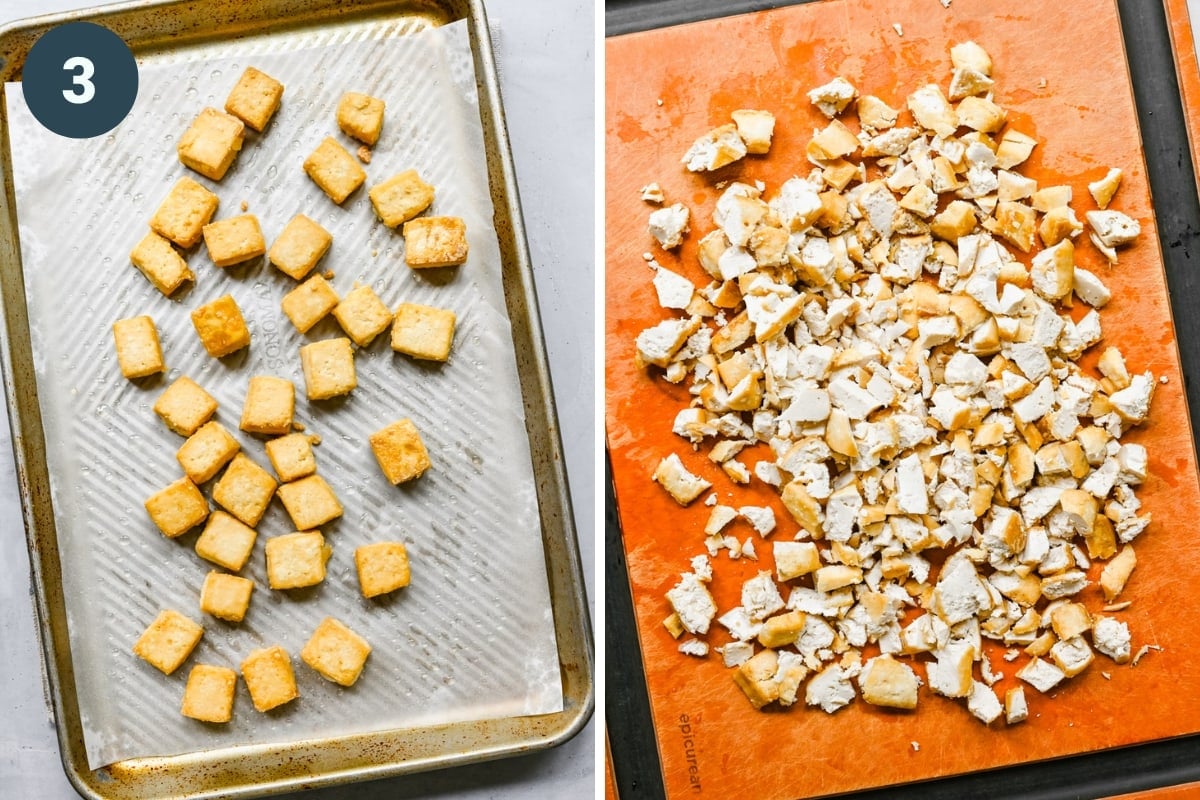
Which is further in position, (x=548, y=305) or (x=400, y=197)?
(x=548, y=305)

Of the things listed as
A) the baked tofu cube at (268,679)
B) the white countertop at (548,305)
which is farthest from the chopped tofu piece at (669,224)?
the baked tofu cube at (268,679)

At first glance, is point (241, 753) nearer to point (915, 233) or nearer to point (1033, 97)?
point (915, 233)

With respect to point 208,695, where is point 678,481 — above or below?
above

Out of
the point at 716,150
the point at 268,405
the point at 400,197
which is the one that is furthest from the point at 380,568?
the point at 716,150

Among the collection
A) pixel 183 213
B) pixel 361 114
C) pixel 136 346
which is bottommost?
pixel 136 346

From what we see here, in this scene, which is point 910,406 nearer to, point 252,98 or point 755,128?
point 755,128

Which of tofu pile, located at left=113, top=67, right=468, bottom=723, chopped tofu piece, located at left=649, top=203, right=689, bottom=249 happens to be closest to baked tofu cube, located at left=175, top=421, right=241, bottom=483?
tofu pile, located at left=113, top=67, right=468, bottom=723
